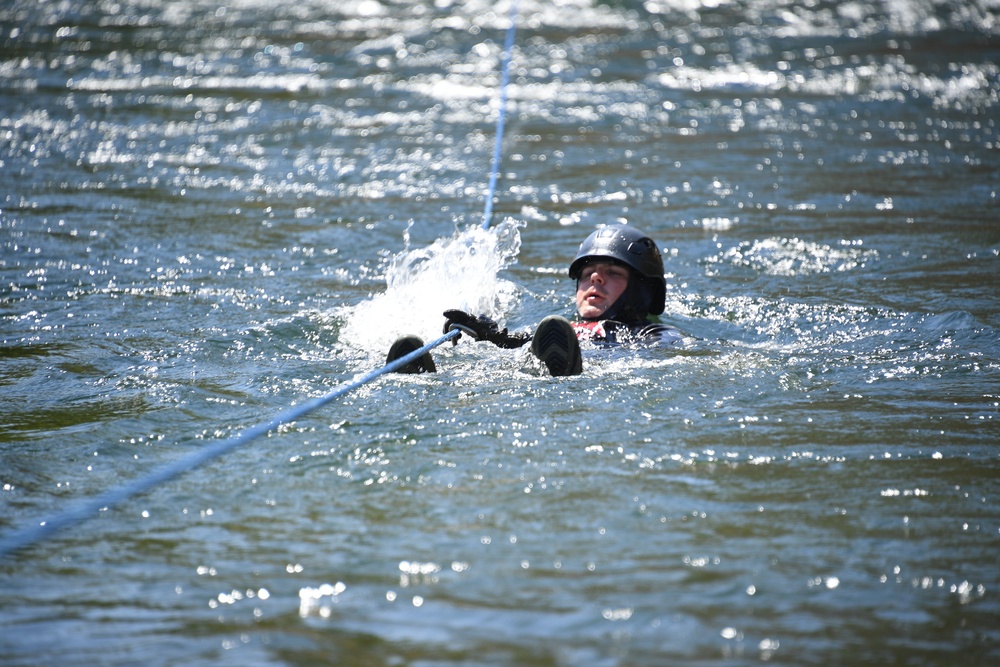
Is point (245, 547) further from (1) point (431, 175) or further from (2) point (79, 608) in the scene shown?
(1) point (431, 175)

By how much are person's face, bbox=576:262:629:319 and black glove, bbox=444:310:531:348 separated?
0.80 m

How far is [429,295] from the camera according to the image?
26.5 feet

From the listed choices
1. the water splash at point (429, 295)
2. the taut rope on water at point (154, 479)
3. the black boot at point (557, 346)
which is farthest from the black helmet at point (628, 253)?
the taut rope on water at point (154, 479)

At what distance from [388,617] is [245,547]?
80 cm

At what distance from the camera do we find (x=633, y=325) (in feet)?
23.9

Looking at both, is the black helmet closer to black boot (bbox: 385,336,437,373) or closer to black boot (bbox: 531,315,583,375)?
black boot (bbox: 531,315,583,375)

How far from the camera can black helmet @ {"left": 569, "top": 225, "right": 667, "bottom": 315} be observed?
23.9 feet

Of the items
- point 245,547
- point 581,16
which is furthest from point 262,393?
point 581,16

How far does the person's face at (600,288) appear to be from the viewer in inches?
291

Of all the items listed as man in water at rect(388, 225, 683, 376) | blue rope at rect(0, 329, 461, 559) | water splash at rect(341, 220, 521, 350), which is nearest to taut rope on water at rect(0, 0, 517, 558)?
blue rope at rect(0, 329, 461, 559)

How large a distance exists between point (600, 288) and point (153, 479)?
3.62 m

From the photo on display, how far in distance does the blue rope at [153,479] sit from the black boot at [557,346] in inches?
30.8

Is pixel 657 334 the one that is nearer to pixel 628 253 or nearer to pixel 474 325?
pixel 628 253

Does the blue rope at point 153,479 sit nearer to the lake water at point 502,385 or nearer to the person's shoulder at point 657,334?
the lake water at point 502,385
